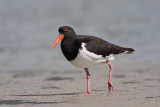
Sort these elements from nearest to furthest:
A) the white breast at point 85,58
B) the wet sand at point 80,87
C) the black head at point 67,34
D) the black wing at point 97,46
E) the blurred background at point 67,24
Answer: the wet sand at point 80,87 < the white breast at point 85,58 < the black wing at point 97,46 < the black head at point 67,34 < the blurred background at point 67,24

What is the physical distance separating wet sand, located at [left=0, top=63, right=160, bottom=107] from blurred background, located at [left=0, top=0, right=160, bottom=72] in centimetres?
90

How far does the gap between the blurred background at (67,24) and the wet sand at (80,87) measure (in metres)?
0.90

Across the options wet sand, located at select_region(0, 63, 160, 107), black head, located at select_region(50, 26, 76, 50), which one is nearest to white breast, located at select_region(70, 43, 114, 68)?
black head, located at select_region(50, 26, 76, 50)

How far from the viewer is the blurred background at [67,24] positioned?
11172 mm

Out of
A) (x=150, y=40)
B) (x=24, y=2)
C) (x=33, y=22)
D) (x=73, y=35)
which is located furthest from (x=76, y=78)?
(x=24, y=2)

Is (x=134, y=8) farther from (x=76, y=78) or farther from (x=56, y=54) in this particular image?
(x=76, y=78)

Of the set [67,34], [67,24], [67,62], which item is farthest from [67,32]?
[67,24]

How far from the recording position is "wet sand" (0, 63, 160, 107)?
559 cm

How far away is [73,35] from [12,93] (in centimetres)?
168

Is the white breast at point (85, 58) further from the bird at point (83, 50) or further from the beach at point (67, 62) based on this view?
the beach at point (67, 62)

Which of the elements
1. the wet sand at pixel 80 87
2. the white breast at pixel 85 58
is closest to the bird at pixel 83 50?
the white breast at pixel 85 58

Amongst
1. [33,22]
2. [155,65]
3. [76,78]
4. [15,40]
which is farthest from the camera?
[33,22]

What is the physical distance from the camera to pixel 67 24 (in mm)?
16500

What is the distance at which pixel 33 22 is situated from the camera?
Result: 17266 millimetres
